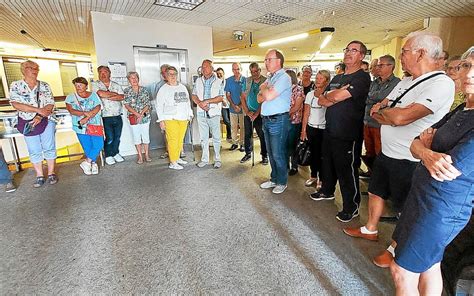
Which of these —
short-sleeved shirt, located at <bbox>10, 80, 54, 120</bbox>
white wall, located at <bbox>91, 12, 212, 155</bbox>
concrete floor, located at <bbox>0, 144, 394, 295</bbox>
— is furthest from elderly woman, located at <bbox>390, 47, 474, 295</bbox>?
white wall, located at <bbox>91, 12, 212, 155</bbox>

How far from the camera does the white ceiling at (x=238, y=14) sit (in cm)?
422

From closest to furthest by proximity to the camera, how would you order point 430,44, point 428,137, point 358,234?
point 428,137 → point 430,44 → point 358,234

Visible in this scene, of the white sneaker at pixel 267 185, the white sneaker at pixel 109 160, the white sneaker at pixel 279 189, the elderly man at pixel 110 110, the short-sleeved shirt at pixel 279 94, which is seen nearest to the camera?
the short-sleeved shirt at pixel 279 94

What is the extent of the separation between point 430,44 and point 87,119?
13.1ft

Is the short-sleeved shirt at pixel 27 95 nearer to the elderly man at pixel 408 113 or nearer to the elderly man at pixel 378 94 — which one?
the elderly man at pixel 408 113

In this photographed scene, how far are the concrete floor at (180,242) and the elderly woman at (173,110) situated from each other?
2.59ft

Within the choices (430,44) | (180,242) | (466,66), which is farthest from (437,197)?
(180,242)

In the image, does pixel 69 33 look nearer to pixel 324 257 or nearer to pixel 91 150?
pixel 91 150

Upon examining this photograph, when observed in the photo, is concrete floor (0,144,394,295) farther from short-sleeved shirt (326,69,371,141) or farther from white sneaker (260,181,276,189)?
short-sleeved shirt (326,69,371,141)

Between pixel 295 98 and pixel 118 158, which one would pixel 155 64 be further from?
pixel 295 98

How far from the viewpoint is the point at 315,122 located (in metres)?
2.97

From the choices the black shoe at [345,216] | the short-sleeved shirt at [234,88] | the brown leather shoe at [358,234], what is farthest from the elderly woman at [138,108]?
the brown leather shoe at [358,234]

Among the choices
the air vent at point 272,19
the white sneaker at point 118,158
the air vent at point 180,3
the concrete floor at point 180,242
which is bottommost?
the concrete floor at point 180,242

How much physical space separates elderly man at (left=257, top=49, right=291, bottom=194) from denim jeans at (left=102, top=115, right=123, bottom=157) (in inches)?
106
